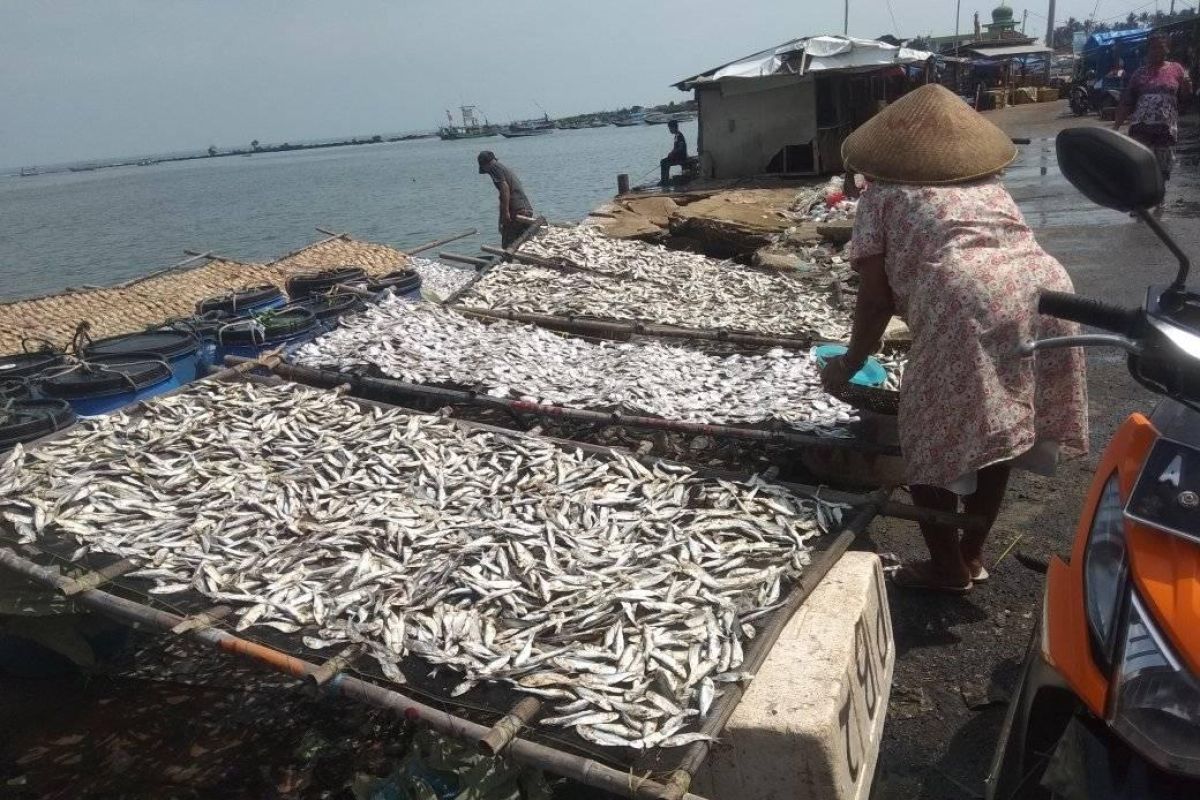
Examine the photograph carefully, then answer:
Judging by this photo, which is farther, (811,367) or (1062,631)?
(811,367)

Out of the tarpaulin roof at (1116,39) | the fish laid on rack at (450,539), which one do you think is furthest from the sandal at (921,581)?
the tarpaulin roof at (1116,39)

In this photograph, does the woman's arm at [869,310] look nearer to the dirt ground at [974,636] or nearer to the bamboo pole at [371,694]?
the dirt ground at [974,636]

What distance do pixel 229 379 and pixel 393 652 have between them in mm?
3618

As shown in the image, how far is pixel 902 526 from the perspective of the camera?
4.91 m

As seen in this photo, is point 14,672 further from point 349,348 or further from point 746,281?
point 746,281

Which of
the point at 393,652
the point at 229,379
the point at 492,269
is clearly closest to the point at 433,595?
the point at 393,652

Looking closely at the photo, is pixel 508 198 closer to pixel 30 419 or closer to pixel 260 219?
pixel 30 419

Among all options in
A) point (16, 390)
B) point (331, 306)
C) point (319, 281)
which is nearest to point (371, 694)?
point (16, 390)

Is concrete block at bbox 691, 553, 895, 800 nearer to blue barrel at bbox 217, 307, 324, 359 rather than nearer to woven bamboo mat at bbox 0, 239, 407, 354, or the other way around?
blue barrel at bbox 217, 307, 324, 359

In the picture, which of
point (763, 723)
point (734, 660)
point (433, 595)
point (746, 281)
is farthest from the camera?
point (746, 281)

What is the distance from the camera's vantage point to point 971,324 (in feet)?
10.8

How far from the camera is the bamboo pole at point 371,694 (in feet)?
7.35

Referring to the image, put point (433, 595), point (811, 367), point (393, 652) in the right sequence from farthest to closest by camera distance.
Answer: point (811, 367), point (433, 595), point (393, 652)

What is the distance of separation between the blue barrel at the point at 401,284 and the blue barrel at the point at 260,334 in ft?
4.44
